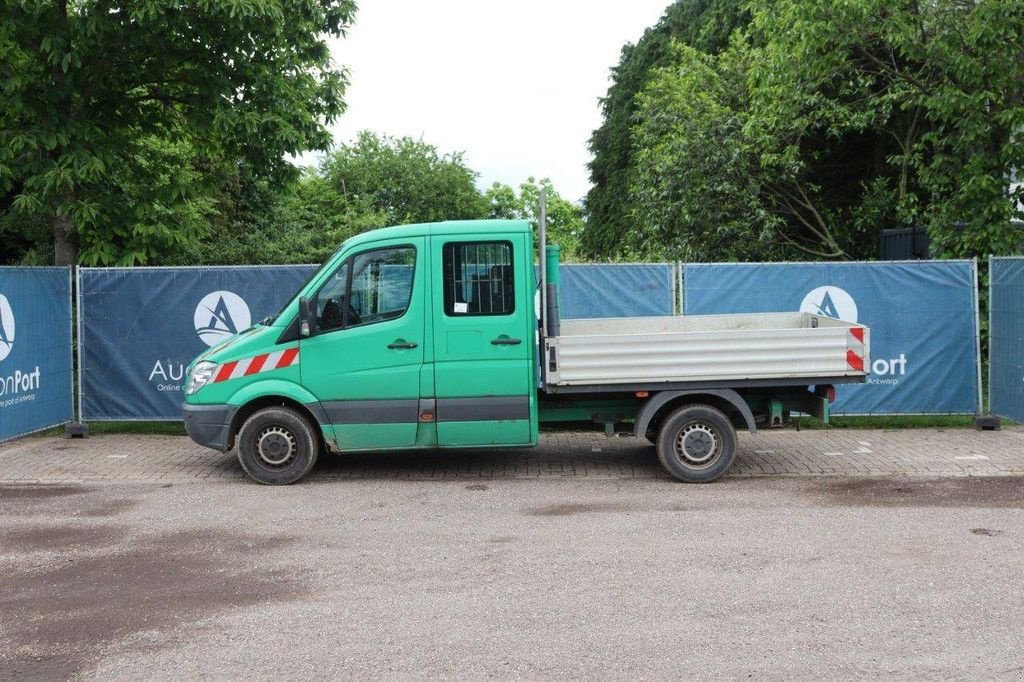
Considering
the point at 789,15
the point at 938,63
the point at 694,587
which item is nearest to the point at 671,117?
the point at 789,15

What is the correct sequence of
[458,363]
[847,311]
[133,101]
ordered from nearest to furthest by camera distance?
1. [458,363]
2. [847,311]
3. [133,101]

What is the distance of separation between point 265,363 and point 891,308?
7426 millimetres

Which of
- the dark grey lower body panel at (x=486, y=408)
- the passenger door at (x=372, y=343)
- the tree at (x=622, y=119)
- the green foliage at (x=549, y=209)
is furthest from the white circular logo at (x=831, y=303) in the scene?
the green foliage at (x=549, y=209)

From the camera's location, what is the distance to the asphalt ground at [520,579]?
5.58 metres

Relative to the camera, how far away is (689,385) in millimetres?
10039

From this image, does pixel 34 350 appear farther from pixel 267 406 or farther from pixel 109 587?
pixel 109 587

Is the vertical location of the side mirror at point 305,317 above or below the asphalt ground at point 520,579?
above

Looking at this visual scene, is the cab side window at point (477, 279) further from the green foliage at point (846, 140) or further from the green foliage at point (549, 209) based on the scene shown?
the green foliage at point (549, 209)

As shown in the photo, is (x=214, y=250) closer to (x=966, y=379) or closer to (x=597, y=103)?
(x=966, y=379)

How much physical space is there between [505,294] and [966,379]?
20.5ft

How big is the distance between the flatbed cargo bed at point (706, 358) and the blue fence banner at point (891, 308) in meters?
3.15

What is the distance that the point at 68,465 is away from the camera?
37.7ft

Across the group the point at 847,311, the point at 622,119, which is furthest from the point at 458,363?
the point at 622,119

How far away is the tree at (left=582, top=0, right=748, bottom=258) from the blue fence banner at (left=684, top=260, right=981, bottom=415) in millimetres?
31485
